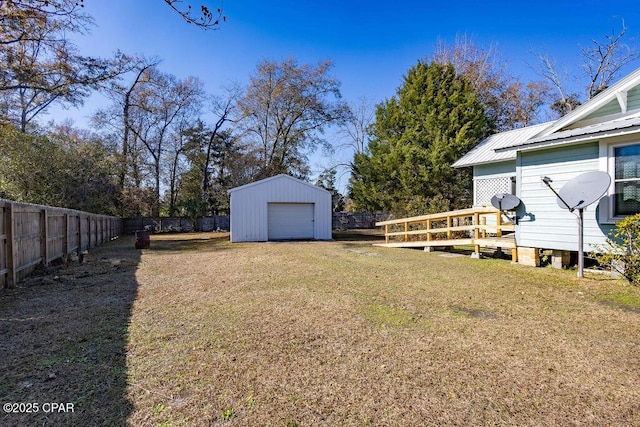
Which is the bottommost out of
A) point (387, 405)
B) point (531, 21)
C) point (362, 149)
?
point (387, 405)

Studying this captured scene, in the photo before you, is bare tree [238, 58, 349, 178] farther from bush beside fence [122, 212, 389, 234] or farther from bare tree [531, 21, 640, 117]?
bare tree [531, 21, 640, 117]

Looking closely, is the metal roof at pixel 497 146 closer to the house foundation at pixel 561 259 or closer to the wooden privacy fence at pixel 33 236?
the house foundation at pixel 561 259

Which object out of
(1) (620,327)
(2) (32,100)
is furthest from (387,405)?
(2) (32,100)

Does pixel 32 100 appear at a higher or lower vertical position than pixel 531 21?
lower

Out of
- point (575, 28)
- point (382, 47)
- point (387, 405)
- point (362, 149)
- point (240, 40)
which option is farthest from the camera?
point (362, 149)

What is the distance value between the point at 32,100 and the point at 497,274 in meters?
22.3

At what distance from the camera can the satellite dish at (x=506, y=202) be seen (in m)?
6.99

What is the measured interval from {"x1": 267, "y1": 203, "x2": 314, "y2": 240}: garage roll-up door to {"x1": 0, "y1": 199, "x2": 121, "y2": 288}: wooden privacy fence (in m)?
7.01

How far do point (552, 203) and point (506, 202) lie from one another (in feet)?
2.84

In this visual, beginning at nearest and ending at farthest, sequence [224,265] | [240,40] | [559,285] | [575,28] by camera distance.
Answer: [559,285] → [224,265] → [240,40] → [575,28]

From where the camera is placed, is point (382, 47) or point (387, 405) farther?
point (382, 47)

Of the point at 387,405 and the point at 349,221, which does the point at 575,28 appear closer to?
the point at 349,221

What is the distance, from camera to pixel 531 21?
1290 centimetres

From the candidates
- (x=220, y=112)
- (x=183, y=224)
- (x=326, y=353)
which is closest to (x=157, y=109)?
(x=220, y=112)
